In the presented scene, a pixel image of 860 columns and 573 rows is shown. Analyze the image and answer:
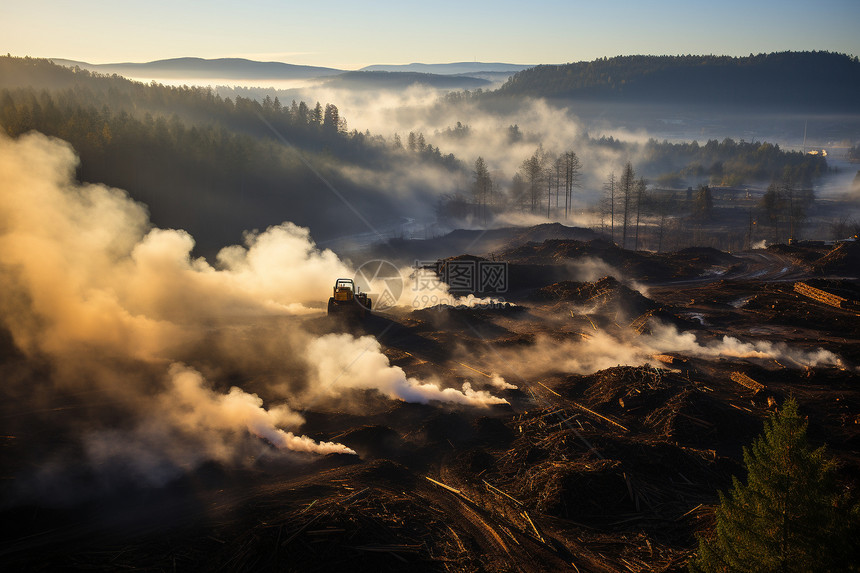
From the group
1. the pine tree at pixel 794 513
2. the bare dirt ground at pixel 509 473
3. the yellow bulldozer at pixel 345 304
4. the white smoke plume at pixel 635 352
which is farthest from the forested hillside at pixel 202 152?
the pine tree at pixel 794 513

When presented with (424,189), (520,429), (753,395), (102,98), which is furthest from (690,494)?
(102,98)

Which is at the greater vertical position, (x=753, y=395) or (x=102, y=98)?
(x=102, y=98)

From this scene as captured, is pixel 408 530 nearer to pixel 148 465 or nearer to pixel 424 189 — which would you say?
pixel 148 465

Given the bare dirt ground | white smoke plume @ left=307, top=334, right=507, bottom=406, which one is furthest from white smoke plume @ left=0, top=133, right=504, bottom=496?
the bare dirt ground

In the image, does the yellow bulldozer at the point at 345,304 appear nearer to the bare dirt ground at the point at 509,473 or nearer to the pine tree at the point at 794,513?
the bare dirt ground at the point at 509,473

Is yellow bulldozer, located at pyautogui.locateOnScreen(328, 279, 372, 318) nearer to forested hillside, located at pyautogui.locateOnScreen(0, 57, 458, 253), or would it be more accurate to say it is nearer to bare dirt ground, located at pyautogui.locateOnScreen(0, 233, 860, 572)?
bare dirt ground, located at pyautogui.locateOnScreen(0, 233, 860, 572)

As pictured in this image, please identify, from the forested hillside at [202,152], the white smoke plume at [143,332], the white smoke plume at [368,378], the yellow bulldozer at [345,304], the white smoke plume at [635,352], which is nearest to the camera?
the white smoke plume at [143,332]

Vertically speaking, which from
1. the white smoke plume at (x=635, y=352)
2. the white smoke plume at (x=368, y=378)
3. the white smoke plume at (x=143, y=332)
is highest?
the white smoke plume at (x=143, y=332)

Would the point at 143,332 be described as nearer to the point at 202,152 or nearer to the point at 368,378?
the point at 368,378
